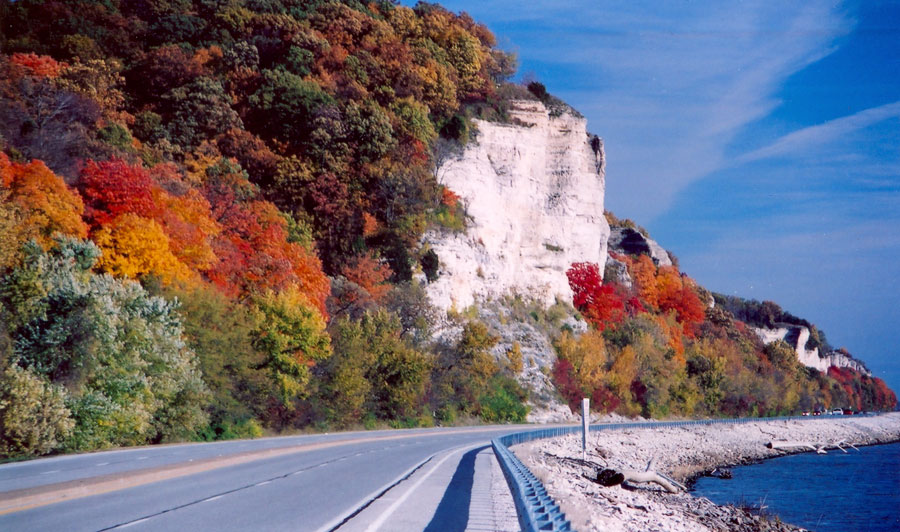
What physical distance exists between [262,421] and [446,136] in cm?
3935

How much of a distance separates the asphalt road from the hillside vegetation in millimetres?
4593

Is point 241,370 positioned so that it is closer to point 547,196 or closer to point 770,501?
point 770,501

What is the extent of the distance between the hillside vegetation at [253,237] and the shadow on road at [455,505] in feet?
40.5

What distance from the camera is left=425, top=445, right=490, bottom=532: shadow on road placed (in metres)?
11.8

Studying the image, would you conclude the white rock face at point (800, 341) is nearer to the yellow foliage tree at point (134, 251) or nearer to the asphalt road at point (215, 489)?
the yellow foliage tree at point (134, 251)

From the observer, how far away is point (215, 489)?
15547mm

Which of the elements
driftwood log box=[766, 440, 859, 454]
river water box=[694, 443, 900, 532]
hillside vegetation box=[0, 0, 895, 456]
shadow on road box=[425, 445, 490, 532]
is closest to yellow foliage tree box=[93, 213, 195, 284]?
hillside vegetation box=[0, 0, 895, 456]

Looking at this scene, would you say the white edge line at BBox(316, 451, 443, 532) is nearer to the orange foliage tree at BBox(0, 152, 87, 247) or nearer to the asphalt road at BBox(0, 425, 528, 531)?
the asphalt road at BBox(0, 425, 528, 531)

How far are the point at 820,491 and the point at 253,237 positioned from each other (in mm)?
37110

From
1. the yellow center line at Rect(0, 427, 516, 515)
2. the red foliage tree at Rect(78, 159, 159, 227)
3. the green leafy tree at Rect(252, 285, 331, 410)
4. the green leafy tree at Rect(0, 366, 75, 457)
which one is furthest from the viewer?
the green leafy tree at Rect(252, 285, 331, 410)

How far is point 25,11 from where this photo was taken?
77.6 metres

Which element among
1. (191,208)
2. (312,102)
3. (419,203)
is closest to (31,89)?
(191,208)

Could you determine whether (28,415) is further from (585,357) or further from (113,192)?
(585,357)

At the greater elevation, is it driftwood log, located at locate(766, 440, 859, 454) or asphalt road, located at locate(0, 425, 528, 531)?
driftwood log, located at locate(766, 440, 859, 454)
